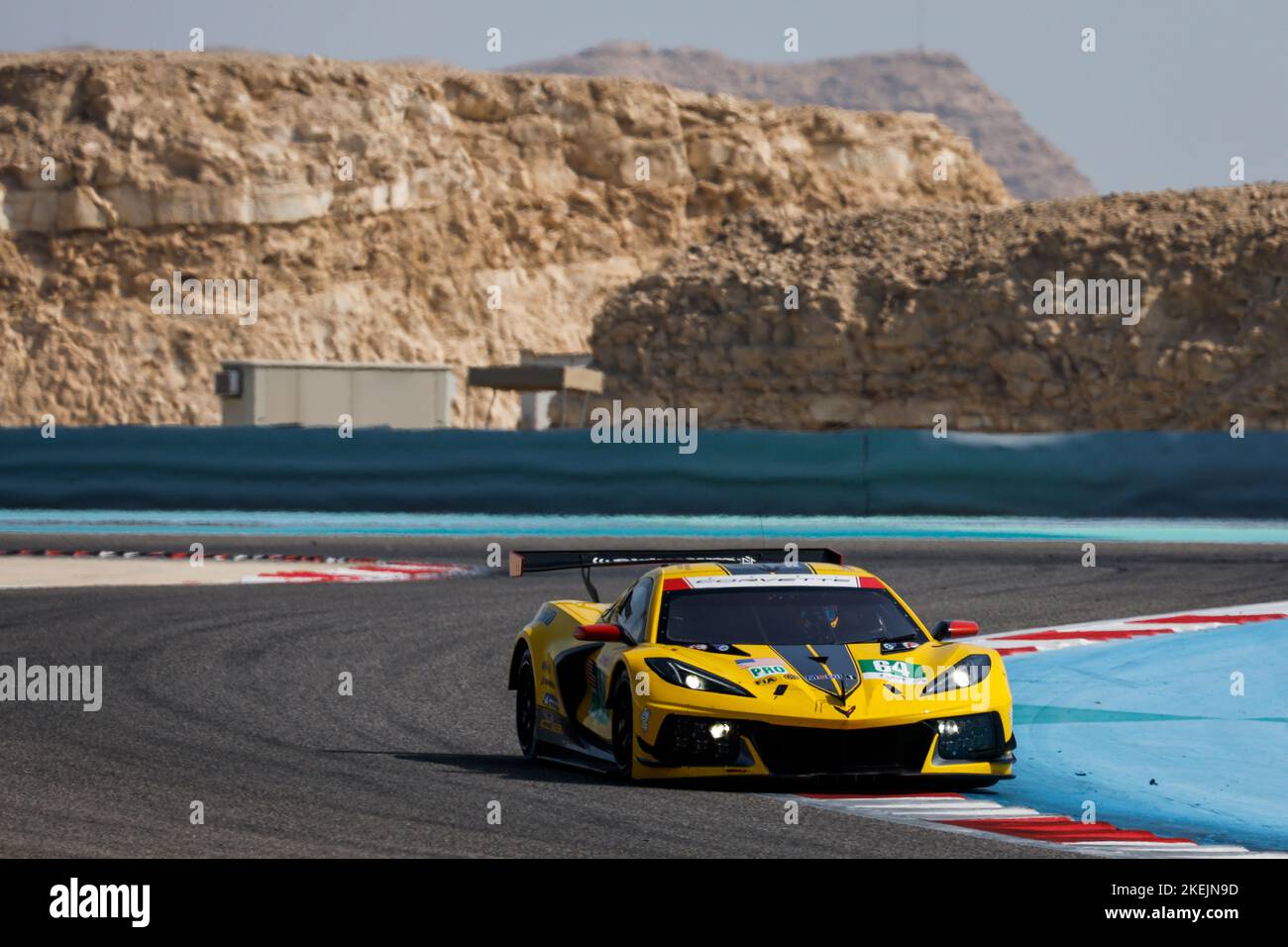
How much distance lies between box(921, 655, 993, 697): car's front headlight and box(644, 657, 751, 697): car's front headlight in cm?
90

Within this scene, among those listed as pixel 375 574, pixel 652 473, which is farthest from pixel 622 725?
pixel 652 473

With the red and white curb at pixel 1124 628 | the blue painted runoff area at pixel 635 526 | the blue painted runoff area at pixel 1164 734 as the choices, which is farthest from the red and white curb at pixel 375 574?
the blue painted runoff area at pixel 1164 734

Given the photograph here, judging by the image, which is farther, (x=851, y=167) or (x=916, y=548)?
(x=851, y=167)

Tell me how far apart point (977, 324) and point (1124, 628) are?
39.8 m

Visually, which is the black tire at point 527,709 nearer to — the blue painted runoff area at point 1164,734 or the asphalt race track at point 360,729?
the asphalt race track at point 360,729

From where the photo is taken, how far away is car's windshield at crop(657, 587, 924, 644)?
998 cm

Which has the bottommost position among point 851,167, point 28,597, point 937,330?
point 28,597

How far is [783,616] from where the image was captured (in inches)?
403

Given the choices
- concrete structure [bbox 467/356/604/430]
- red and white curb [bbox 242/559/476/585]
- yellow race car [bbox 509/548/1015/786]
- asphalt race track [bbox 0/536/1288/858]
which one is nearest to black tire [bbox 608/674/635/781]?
yellow race car [bbox 509/548/1015/786]

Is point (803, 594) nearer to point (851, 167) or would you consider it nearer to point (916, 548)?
point (916, 548)

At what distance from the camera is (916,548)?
2459 centimetres

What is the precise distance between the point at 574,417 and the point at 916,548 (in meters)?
34.2

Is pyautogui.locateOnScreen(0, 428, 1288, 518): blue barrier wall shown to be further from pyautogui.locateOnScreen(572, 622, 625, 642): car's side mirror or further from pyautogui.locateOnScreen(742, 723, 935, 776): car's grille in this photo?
pyautogui.locateOnScreen(742, 723, 935, 776): car's grille
